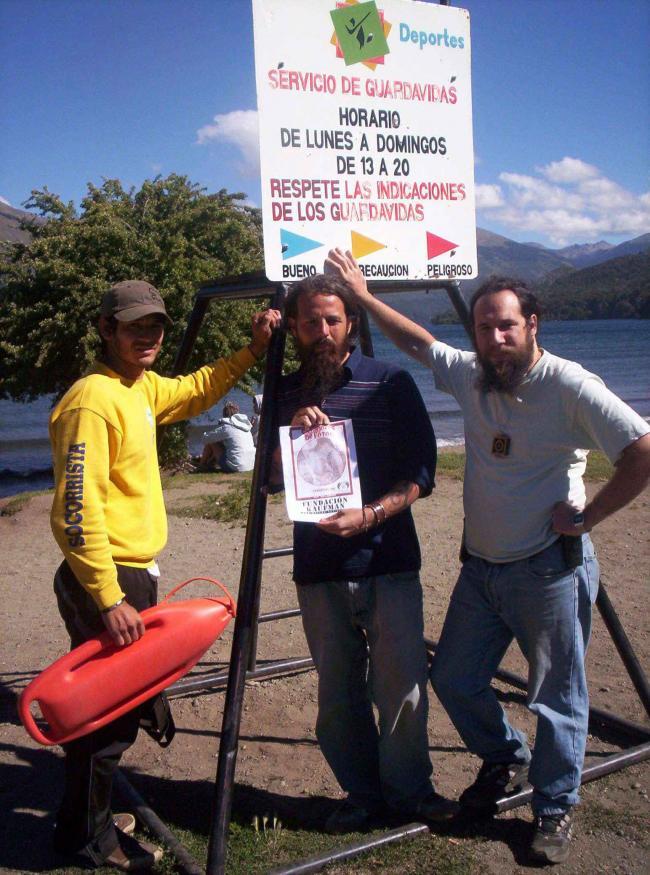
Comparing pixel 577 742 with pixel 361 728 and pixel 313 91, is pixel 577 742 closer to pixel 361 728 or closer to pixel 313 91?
pixel 361 728

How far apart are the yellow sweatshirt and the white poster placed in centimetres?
57

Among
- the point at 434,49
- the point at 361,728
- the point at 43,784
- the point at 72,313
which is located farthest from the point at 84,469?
the point at 72,313

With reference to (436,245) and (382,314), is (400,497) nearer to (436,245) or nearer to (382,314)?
(382,314)

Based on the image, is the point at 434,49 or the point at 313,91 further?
the point at 434,49

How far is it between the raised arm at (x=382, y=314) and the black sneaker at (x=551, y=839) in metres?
1.79

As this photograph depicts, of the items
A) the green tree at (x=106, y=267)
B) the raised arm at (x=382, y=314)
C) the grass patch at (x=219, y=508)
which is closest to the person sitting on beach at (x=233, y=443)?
the green tree at (x=106, y=267)

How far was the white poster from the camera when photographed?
2.90 meters

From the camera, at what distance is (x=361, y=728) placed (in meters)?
3.28

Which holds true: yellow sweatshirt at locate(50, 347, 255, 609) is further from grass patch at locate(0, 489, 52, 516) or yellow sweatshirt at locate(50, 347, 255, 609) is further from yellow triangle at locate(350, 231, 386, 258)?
grass patch at locate(0, 489, 52, 516)

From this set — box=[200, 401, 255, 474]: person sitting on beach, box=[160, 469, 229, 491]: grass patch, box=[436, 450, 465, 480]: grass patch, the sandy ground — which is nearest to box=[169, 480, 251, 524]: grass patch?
box=[160, 469, 229, 491]: grass patch

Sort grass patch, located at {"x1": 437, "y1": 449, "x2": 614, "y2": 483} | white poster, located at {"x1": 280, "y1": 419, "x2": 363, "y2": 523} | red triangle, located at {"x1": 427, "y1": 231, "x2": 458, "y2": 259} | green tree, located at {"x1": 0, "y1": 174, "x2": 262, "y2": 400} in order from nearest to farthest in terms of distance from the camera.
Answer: white poster, located at {"x1": 280, "y1": 419, "x2": 363, "y2": 523} < red triangle, located at {"x1": 427, "y1": 231, "x2": 458, "y2": 259} < grass patch, located at {"x1": 437, "y1": 449, "x2": 614, "y2": 483} < green tree, located at {"x1": 0, "y1": 174, "x2": 262, "y2": 400}

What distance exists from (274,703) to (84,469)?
230cm

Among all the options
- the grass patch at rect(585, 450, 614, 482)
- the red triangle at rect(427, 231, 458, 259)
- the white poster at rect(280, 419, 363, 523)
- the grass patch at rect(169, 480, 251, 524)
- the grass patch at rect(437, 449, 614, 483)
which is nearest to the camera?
the white poster at rect(280, 419, 363, 523)

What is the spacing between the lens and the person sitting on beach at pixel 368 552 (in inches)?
120
